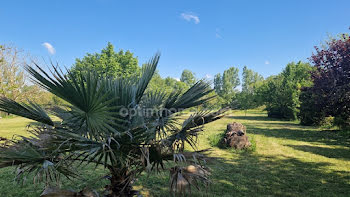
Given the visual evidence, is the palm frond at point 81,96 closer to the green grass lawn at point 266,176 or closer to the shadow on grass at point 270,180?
the green grass lawn at point 266,176

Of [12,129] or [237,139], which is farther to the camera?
[12,129]

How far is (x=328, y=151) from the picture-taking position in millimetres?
7246

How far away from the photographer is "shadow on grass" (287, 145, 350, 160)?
21.5ft

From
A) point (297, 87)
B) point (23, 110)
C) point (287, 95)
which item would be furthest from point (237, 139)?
point (287, 95)

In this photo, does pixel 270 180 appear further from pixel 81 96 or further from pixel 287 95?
pixel 287 95

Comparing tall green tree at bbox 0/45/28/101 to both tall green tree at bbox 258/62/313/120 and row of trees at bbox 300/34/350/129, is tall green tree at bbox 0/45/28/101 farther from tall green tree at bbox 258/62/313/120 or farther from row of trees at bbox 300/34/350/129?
tall green tree at bbox 258/62/313/120

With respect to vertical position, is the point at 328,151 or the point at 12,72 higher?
the point at 12,72

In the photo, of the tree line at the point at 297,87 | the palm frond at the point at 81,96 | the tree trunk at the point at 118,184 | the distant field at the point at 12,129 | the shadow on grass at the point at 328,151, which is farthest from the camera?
the distant field at the point at 12,129


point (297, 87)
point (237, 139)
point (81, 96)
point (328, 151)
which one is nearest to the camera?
point (81, 96)

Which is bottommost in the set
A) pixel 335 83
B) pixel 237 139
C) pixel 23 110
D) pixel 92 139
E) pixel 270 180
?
pixel 270 180

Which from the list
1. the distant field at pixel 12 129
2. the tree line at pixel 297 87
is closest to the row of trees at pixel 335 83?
the tree line at pixel 297 87

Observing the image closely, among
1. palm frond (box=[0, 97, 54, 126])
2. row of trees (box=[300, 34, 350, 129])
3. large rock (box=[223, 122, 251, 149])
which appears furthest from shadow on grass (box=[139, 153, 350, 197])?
row of trees (box=[300, 34, 350, 129])

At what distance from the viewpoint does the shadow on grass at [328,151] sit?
657 cm

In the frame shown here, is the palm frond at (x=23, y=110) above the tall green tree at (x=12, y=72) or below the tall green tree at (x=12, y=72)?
A: below
